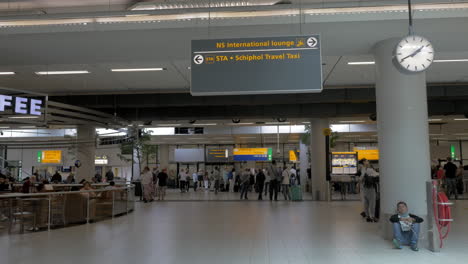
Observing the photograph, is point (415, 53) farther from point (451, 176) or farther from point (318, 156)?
point (451, 176)

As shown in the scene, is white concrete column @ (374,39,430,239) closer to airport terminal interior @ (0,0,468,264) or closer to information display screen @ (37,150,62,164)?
airport terminal interior @ (0,0,468,264)

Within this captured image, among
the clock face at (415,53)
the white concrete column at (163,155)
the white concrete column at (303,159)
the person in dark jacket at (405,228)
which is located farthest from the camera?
the white concrete column at (163,155)

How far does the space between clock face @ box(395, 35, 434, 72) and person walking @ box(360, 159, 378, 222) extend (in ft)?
15.7

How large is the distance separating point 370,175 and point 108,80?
28.0 feet

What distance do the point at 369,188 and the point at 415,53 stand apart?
17.6ft

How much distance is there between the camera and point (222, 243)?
7.54 m

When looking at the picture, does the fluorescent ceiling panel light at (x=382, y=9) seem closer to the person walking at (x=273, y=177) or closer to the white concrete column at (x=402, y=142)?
the white concrete column at (x=402, y=142)

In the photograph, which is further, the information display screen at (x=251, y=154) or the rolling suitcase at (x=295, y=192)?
the information display screen at (x=251, y=154)

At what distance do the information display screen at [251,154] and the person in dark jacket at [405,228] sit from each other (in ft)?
67.0

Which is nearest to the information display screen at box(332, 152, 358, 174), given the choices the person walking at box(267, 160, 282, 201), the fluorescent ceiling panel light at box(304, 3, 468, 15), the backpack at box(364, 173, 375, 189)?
the person walking at box(267, 160, 282, 201)

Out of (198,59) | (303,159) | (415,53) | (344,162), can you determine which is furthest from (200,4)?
(303,159)

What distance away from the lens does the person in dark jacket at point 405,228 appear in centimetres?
693

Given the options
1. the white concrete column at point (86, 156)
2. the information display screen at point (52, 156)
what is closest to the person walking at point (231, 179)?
the white concrete column at point (86, 156)

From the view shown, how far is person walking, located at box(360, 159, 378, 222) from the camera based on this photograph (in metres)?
10.2
